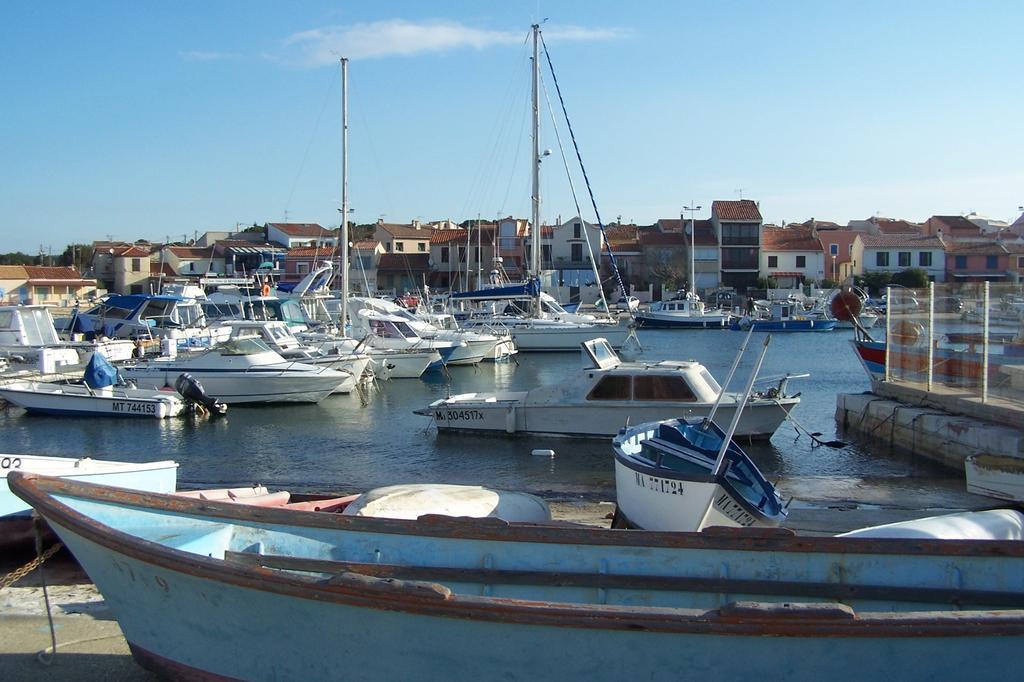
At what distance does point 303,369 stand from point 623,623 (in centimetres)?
2362

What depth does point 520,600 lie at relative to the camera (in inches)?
237

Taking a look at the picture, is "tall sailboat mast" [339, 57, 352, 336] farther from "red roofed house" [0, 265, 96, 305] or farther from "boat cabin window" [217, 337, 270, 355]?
"red roofed house" [0, 265, 96, 305]

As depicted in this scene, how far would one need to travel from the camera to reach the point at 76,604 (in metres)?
9.18

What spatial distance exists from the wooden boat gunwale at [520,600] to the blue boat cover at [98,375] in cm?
2006

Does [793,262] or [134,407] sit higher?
[793,262]

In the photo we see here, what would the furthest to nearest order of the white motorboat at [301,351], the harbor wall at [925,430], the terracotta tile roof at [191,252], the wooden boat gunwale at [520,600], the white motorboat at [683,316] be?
the terracotta tile roof at [191,252] < the white motorboat at [683,316] < the white motorboat at [301,351] < the harbor wall at [925,430] < the wooden boat gunwale at [520,600]

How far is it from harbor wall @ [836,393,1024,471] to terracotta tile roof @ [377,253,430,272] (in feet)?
232

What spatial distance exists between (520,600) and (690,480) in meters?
5.28

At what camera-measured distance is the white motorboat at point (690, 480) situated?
10688 millimetres

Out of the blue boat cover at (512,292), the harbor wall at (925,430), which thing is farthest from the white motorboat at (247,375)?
the blue boat cover at (512,292)

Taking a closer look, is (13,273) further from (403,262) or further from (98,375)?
(98,375)

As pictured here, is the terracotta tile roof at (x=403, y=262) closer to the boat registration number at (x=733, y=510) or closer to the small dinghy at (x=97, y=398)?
the small dinghy at (x=97, y=398)

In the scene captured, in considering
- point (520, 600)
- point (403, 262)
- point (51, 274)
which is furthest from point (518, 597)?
point (403, 262)

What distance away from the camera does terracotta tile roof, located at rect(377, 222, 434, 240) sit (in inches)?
3787
